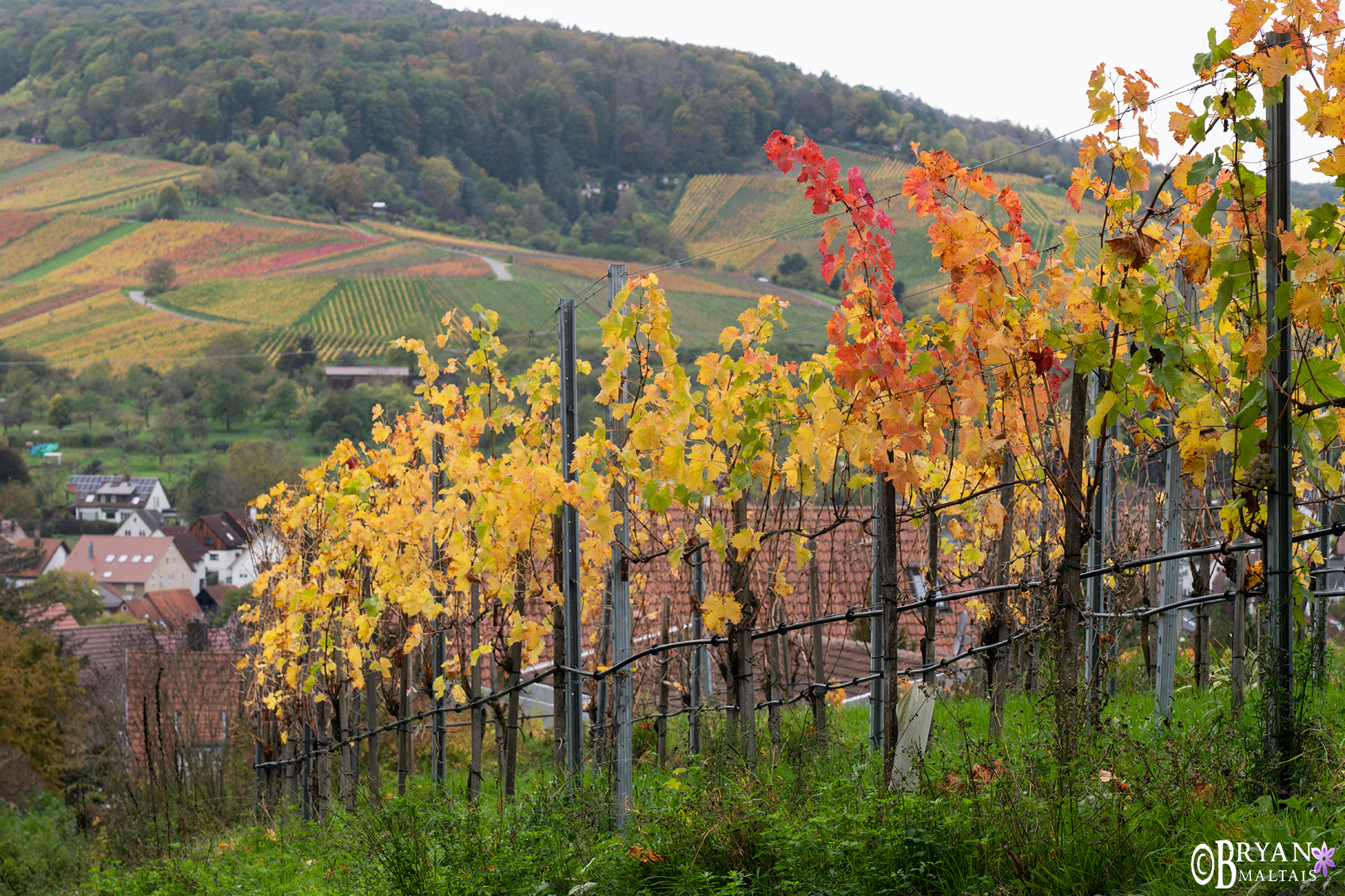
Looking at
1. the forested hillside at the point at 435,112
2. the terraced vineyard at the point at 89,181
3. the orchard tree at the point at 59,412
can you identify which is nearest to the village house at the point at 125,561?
the orchard tree at the point at 59,412

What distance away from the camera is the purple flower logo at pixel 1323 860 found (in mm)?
2412

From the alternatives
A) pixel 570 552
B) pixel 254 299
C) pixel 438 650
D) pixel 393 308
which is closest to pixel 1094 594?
pixel 570 552

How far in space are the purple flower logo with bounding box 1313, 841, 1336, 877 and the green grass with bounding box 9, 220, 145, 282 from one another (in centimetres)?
9243

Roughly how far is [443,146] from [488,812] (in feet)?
341

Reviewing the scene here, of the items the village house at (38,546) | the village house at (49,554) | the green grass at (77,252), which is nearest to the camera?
the village house at (38,546)

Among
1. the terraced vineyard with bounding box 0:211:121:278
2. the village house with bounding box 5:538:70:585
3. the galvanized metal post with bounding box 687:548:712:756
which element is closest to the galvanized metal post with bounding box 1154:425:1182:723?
the galvanized metal post with bounding box 687:548:712:756

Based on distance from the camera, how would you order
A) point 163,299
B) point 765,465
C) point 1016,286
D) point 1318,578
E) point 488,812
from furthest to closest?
point 163,299
point 1318,578
point 488,812
point 765,465
point 1016,286

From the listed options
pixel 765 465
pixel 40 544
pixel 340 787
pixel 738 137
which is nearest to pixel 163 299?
pixel 40 544

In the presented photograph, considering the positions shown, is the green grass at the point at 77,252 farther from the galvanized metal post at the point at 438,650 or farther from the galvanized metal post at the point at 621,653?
the galvanized metal post at the point at 621,653

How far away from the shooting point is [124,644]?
28.5 metres

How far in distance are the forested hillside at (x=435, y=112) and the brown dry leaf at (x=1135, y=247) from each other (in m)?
72.4

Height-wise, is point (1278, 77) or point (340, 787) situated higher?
point (1278, 77)

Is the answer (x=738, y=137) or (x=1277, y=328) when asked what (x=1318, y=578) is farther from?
(x=738, y=137)

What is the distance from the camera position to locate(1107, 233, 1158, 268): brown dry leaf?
9.82ft
